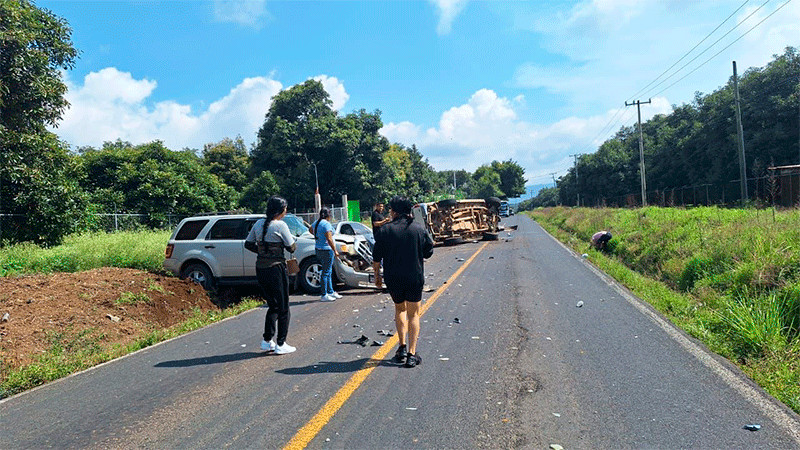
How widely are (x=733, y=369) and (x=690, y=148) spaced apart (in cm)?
4750

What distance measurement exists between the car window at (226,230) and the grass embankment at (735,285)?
8608mm

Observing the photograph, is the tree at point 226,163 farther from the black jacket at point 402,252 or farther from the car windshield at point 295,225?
the black jacket at point 402,252

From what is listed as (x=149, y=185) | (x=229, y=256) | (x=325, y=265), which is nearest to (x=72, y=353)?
(x=229, y=256)

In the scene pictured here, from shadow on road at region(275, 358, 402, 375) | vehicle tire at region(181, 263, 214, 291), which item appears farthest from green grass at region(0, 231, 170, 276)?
shadow on road at region(275, 358, 402, 375)

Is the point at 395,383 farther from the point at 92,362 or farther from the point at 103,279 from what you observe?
the point at 103,279

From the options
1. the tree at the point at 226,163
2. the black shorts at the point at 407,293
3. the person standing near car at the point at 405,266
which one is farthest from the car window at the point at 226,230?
the tree at the point at 226,163

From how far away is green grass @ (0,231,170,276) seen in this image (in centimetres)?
1202

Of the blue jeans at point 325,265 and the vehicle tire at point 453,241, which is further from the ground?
the blue jeans at point 325,265

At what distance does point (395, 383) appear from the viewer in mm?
5195

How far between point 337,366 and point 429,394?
1.40 m

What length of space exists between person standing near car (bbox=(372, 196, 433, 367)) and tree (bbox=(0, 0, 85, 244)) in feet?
41.5

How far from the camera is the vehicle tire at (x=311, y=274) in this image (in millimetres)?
11633

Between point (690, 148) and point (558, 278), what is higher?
point (690, 148)

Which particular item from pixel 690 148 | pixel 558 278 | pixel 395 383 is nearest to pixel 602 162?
pixel 690 148
